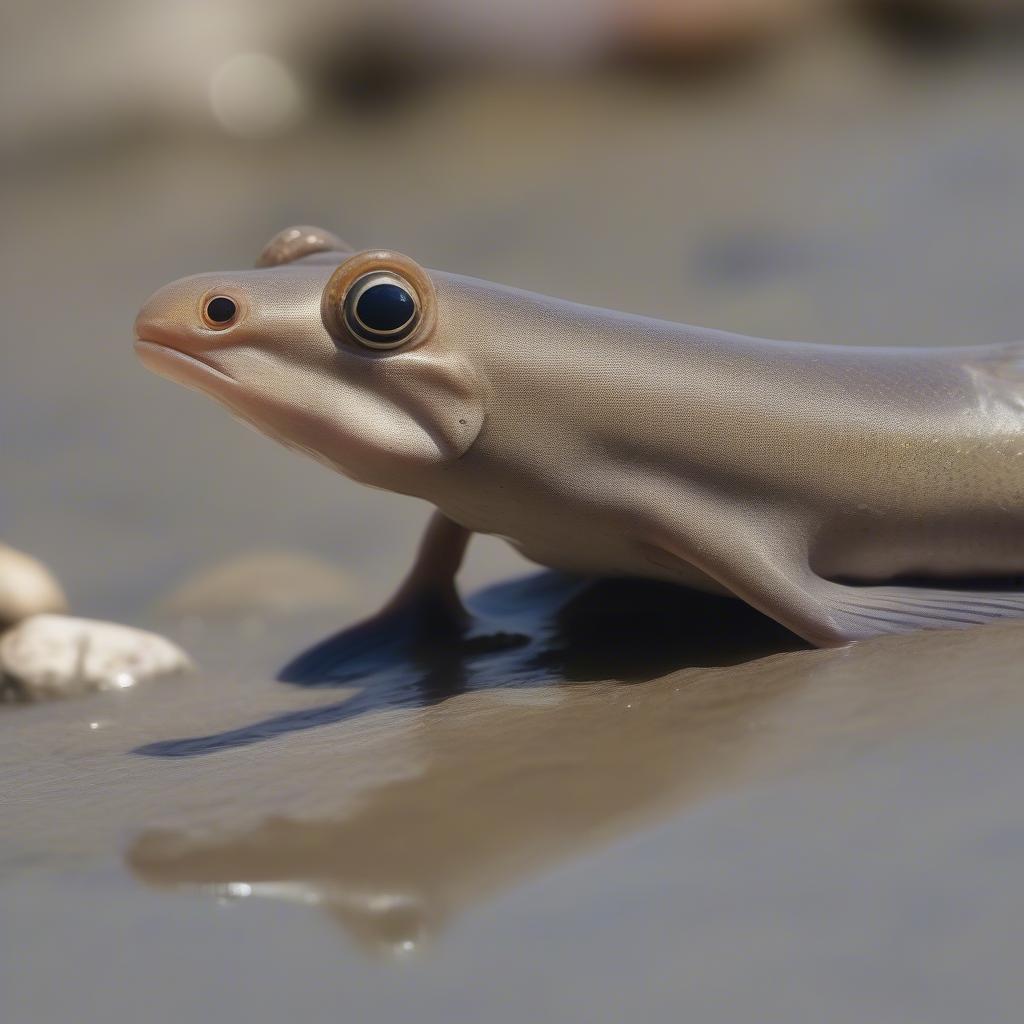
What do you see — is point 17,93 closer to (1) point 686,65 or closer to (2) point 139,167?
(2) point 139,167

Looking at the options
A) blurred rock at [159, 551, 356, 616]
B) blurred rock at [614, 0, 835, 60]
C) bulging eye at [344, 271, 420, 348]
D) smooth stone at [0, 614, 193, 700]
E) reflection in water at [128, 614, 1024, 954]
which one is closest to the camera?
reflection in water at [128, 614, 1024, 954]

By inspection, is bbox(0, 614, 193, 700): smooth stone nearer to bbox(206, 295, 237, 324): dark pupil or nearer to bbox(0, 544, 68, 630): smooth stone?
bbox(0, 544, 68, 630): smooth stone

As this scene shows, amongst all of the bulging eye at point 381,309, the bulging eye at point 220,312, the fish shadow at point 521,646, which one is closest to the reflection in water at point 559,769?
the fish shadow at point 521,646

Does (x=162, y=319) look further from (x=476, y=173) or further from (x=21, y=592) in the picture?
(x=476, y=173)

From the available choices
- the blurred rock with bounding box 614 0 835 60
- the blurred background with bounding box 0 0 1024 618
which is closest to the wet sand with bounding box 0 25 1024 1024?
the blurred background with bounding box 0 0 1024 618

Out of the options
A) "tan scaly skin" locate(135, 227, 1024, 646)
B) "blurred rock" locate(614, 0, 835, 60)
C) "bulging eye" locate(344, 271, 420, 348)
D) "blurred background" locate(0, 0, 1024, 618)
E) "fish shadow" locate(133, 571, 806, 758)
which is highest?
"blurred rock" locate(614, 0, 835, 60)

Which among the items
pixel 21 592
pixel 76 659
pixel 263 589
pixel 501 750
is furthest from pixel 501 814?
pixel 263 589

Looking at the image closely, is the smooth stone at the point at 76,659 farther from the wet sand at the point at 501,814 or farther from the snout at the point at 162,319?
the snout at the point at 162,319
